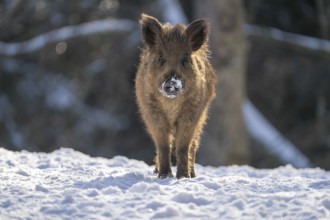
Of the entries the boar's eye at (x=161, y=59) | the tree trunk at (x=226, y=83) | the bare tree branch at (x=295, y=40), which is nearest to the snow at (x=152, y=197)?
the boar's eye at (x=161, y=59)

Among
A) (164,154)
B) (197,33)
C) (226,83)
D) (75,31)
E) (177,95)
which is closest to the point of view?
(177,95)

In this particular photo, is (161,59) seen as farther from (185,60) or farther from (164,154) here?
(164,154)

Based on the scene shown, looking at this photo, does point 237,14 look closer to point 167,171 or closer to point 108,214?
point 167,171

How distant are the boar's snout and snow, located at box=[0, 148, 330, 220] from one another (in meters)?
0.93

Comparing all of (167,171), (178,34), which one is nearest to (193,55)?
(178,34)

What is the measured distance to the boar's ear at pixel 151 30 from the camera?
895 cm

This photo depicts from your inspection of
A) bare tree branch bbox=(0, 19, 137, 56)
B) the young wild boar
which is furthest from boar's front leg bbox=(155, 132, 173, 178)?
bare tree branch bbox=(0, 19, 137, 56)

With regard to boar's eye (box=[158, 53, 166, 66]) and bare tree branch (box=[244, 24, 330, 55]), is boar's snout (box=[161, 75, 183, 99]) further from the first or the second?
bare tree branch (box=[244, 24, 330, 55])

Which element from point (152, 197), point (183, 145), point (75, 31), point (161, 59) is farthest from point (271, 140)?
point (152, 197)

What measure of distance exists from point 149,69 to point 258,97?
1754 centimetres

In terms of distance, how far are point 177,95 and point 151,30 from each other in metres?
0.93

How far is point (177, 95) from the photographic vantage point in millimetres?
8555

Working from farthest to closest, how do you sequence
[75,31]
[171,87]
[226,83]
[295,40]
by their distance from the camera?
[75,31] < [295,40] < [226,83] < [171,87]

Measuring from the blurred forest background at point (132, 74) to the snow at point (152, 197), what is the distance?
998cm
